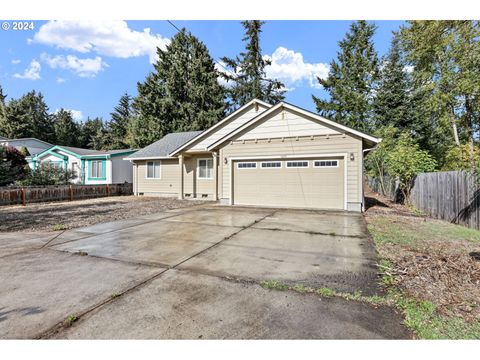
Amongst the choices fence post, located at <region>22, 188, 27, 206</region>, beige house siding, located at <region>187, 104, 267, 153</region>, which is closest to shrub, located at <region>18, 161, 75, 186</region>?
fence post, located at <region>22, 188, 27, 206</region>

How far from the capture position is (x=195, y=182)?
15039mm

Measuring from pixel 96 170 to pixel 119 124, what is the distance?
924 inches

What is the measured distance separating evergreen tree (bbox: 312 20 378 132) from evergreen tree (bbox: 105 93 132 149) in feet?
97.3

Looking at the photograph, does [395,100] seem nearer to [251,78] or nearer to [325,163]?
[251,78]

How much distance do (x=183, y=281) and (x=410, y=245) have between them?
14.8 feet

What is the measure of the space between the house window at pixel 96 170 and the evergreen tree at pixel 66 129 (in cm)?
2735

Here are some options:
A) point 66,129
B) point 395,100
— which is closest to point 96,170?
point 395,100

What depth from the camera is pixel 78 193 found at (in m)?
14.7

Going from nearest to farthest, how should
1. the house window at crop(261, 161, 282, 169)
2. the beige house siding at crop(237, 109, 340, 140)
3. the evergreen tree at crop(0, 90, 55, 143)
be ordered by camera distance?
1. the beige house siding at crop(237, 109, 340, 140)
2. the house window at crop(261, 161, 282, 169)
3. the evergreen tree at crop(0, 90, 55, 143)

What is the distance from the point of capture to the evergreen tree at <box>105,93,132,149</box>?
3706 centimetres

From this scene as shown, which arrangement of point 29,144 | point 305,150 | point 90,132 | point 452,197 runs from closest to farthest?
1. point 452,197
2. point 305,150
3. point 29,144
4. point 90,132

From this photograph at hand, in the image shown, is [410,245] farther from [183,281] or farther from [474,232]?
[183,281]

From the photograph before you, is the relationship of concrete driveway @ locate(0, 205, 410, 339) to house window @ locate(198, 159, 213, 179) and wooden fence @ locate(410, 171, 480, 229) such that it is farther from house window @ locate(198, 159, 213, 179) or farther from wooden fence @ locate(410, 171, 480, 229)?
house window @ locate(198, 159, 213, 179)
